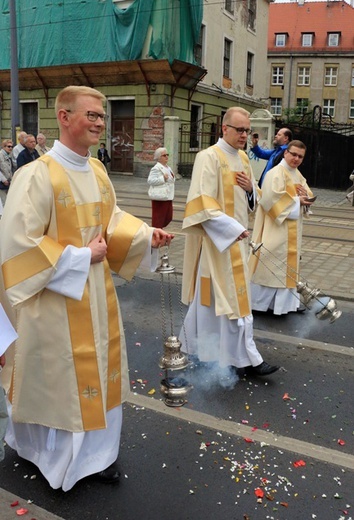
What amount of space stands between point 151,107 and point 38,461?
69.7ft

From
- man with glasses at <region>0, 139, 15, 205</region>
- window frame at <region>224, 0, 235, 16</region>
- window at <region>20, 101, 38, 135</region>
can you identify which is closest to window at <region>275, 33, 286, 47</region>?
window frame at <region>224, 0, 235, 16</region>

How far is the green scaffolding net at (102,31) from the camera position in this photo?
2148 cm

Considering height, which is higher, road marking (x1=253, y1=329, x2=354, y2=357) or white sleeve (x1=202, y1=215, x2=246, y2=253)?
white sleeve (x1=202, y1=215, x2=246, y2=253)

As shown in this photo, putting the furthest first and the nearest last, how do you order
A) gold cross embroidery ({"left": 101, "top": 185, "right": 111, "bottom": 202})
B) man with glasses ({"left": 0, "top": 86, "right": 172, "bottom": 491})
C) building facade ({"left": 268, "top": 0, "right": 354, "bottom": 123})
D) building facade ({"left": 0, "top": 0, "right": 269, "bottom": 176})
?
building facade ({"left": 268, "top": 0, "right": 354, "bottom": 123}) < building facade ({"left": 0, "top": 0, "right": 269, "bottom": 176}) < gold cross embroidery ({"left": 101, "top": 185, "right": 111, "bottom": 202}) < man with glasses ({"left": 0, "top": 86, "right": 172, "bottom": 491})

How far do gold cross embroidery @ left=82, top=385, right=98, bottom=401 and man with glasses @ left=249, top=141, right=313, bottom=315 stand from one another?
10.5ft

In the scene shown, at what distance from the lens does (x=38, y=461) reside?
2.96 metres

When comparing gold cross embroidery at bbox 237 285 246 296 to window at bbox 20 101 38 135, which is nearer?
gold cross embroidery at bbox 237 285 246 296

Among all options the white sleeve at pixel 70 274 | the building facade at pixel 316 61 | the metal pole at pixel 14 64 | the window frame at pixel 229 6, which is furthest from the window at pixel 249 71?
the white sleeve at pixel 70 274

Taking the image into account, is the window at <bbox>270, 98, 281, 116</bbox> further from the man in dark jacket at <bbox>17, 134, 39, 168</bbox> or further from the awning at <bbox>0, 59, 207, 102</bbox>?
the man in dark jacket at <bbox>17, 134, 39, 168</bbox>

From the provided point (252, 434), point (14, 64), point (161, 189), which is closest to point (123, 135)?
point (14, 64)

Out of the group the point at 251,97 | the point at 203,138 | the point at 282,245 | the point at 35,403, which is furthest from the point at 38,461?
the point at 251,97

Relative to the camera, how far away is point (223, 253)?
4238 millimetres

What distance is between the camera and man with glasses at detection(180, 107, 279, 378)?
4104 mm

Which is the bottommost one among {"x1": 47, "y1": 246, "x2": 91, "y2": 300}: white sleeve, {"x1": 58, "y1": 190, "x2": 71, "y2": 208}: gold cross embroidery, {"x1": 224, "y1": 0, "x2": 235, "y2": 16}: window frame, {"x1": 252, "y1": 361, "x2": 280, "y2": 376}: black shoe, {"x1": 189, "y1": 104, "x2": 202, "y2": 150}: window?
{"x1": 252, "y1": 361, "x2": 280, "y2": 376}: black shoe
